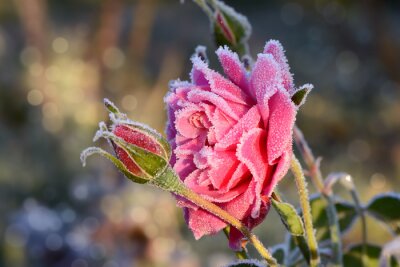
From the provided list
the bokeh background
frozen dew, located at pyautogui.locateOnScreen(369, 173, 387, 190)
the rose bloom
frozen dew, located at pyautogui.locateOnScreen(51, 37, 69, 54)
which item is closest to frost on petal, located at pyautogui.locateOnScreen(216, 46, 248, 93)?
the rose bloom

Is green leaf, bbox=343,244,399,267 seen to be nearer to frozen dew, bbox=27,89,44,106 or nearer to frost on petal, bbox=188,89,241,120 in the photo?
A: frost on petal, bbox=188,89,241,120

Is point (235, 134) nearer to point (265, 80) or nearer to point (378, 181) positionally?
point (265, 80)

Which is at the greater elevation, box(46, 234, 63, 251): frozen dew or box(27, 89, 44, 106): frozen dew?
box(46, 234, 63, 251): frozen dew

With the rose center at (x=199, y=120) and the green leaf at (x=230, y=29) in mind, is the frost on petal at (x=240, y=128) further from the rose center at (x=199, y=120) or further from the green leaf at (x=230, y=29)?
the green leaf at (x=230, y=29)

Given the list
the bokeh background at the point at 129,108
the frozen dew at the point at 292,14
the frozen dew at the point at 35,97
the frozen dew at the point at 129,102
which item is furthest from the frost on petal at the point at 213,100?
the frozen dew at the point at 292,14

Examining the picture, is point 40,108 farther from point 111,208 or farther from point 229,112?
point 229,112

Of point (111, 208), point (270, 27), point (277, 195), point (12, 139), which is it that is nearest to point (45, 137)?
point (12, 139)

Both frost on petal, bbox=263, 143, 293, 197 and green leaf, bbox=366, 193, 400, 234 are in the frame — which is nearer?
frost on petal, bbox=263, 143, 293, 197
